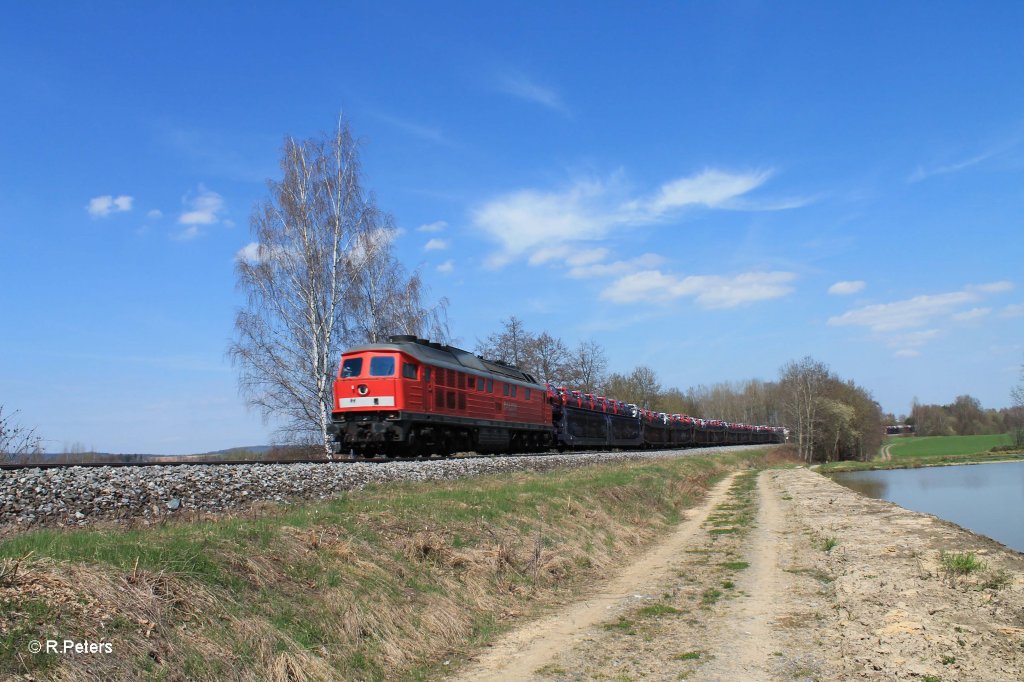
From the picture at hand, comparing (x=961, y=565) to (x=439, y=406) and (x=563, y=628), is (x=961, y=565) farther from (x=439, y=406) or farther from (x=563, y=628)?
(x=439, y=406)

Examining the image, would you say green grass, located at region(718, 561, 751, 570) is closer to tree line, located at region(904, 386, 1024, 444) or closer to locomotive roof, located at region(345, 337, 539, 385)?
locomotive roof, located at region(345, 337, 539, 385)

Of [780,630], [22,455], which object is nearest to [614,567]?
[780,630]

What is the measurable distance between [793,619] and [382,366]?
14.2m

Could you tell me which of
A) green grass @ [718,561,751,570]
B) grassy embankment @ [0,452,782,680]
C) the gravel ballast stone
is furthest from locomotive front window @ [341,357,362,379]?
green grass @ [718,561,751,570]

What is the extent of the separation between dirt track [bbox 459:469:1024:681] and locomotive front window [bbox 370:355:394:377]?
384 inches

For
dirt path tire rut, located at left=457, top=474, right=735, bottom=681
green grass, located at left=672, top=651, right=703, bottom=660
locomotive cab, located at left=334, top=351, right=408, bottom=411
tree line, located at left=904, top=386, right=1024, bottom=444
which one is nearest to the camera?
dirt path tire rut, located at left=457, top=474, right=735, bottom=681

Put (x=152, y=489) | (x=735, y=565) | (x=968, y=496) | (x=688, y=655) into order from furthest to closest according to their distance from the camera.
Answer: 1. (x=968, y=496)
2. (x=735, y=565)
3. (x=152, y=489)
4. (x=688, y=655)

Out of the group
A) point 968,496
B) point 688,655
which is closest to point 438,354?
point 688,655

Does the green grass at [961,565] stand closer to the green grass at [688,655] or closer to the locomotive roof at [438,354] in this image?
the green grass at [688,655]

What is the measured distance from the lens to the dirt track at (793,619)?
6.46 metres

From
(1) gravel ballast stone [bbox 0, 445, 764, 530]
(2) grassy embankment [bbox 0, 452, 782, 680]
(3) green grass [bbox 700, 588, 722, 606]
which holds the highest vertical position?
(1) gravel ballast stone [bbox 0, 445, 764, 530]

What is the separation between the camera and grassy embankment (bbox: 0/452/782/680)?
4945 millimetres

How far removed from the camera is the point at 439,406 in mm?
22047

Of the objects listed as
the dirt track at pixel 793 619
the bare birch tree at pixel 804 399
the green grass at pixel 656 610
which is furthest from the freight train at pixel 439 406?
the bare birch tree at pixel 804 399
